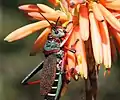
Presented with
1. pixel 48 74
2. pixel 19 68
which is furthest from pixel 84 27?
pixel 19 68

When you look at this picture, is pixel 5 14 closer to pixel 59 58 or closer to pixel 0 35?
pixel 0 35

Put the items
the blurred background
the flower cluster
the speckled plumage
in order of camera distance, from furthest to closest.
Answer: the blurred background < the speckled plumage < the flower cluster

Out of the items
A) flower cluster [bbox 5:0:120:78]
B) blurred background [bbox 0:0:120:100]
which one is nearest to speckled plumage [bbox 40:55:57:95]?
flower cluster [bbox 5:0:120:78]

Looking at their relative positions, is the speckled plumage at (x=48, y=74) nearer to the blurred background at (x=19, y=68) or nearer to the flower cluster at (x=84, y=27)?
the flower cluster at (x=84, y=27)

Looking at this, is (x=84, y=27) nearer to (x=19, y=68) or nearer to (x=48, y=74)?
(x=48, y=74)

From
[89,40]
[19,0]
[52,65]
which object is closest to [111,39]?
[89,40]

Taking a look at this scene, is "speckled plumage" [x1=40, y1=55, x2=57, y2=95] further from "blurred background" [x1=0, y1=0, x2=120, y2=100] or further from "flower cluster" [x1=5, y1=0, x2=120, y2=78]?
"blurred background" [x1=0, y1=0, x2=120, y2=100]

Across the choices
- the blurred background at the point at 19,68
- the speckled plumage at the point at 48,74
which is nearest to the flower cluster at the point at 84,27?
the speckled plumage at the point at 48,74
